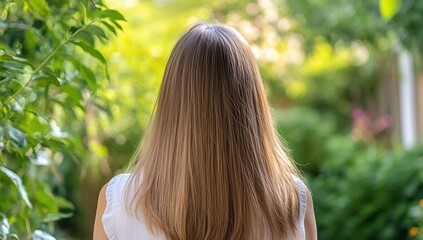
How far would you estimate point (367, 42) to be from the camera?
7.97 metres

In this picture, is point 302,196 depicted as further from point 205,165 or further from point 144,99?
point 144,99

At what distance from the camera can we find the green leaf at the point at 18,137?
248cm

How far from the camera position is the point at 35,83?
109 inches

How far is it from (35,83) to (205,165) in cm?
85

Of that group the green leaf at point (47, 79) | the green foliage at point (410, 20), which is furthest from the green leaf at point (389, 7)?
the green foliage at point (410, 20)

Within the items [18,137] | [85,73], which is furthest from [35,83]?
[18,137]

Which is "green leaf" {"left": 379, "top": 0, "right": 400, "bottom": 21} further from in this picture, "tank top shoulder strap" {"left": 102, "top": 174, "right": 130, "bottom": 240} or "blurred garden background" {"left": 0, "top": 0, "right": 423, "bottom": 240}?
"tank top shoulder strap" {"left": 102, "top": 174, "right": 130, "bottom": 240}

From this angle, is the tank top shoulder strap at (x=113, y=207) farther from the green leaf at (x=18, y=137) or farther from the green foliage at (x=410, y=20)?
the green foliage at (x=410, y=20)

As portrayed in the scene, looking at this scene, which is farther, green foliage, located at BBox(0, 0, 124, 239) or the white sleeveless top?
green foliage, located at BBox(0, 0, 124, 239)

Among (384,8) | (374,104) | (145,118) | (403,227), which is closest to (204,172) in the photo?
(384,8)

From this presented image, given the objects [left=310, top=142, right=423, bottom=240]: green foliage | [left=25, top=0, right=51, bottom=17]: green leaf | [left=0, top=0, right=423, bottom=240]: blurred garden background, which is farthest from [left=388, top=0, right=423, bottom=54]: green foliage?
[left=25, top=0, right=51, bottom=17]: green leaf

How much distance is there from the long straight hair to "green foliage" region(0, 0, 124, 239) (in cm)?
33

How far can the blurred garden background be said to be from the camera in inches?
103

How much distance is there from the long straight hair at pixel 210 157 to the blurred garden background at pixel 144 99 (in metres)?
0.35
